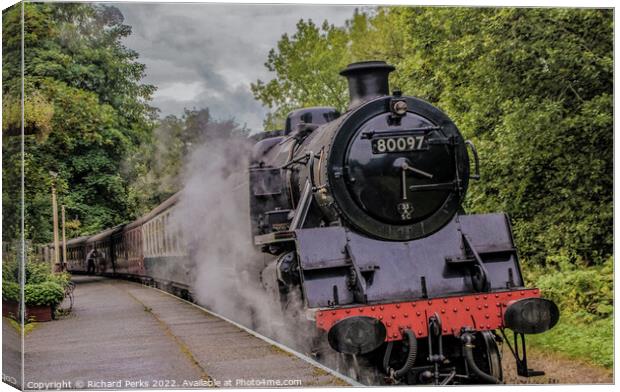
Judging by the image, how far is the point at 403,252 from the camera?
291 inches

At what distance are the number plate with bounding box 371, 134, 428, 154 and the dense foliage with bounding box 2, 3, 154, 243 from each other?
261 centimetres

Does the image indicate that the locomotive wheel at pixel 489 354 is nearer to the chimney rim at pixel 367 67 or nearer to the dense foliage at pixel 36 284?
the chimney rim at pixel 367 67

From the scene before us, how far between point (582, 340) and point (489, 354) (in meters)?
2.16

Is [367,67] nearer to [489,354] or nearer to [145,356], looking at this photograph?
[489,354]

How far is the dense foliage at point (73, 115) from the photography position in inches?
303

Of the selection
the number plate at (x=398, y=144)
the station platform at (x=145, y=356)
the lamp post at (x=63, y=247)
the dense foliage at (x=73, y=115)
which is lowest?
the station platform at (x=145, y=356)

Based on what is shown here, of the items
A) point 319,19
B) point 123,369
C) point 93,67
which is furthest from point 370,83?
point 123,369

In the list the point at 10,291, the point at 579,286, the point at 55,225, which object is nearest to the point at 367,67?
the point at 55,225

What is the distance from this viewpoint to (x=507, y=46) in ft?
30.8

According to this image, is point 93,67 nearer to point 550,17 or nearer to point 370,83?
point 370,83

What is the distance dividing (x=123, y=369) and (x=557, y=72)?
18.9ft

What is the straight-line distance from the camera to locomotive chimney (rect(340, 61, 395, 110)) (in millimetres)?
7984

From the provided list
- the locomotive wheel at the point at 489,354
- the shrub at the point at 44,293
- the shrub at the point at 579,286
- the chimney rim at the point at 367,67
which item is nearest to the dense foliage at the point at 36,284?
the shrub at the point at 44,293

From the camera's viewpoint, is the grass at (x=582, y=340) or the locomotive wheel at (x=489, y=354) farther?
the grass at (x=582, y=340)
